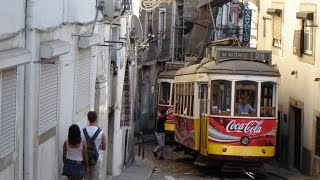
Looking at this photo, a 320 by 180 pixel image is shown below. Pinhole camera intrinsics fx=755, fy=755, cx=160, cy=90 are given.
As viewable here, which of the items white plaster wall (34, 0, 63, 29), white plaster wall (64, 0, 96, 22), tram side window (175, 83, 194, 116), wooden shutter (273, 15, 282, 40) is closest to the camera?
white plaster wall (34, 0, 63, 29)

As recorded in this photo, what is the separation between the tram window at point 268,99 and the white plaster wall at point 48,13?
33.7 feet

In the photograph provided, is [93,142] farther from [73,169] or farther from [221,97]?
[221,97]

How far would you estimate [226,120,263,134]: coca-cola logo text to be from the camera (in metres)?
20.4

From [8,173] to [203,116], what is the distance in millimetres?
12367

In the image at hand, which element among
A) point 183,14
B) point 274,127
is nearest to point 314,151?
point 274,127

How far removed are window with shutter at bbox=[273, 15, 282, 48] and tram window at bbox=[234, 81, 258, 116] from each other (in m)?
7.70

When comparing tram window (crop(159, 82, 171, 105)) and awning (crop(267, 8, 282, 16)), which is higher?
A: awning (crop(267, 8, 282, 16))

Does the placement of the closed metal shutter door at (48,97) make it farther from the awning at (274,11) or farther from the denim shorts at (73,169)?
the awning at (274,11)

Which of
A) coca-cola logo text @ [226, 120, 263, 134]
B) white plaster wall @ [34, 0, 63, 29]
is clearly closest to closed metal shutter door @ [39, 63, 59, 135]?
white plaster wall @ [34, 0, 63, 29]

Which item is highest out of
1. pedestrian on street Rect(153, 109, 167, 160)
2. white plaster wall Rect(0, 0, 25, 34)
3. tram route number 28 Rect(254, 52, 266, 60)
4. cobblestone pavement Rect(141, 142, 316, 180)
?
white plaster wall Rect(0, 0, 25, 34)

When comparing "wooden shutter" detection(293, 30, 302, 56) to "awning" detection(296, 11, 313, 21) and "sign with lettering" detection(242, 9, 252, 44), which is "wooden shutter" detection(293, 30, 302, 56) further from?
"sign with lettering" detection(242, 9, 252, 44)

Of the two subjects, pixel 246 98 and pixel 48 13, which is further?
pixel 246 98

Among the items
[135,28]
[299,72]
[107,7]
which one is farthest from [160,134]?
[107,7]

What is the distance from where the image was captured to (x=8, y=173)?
8.98 m
